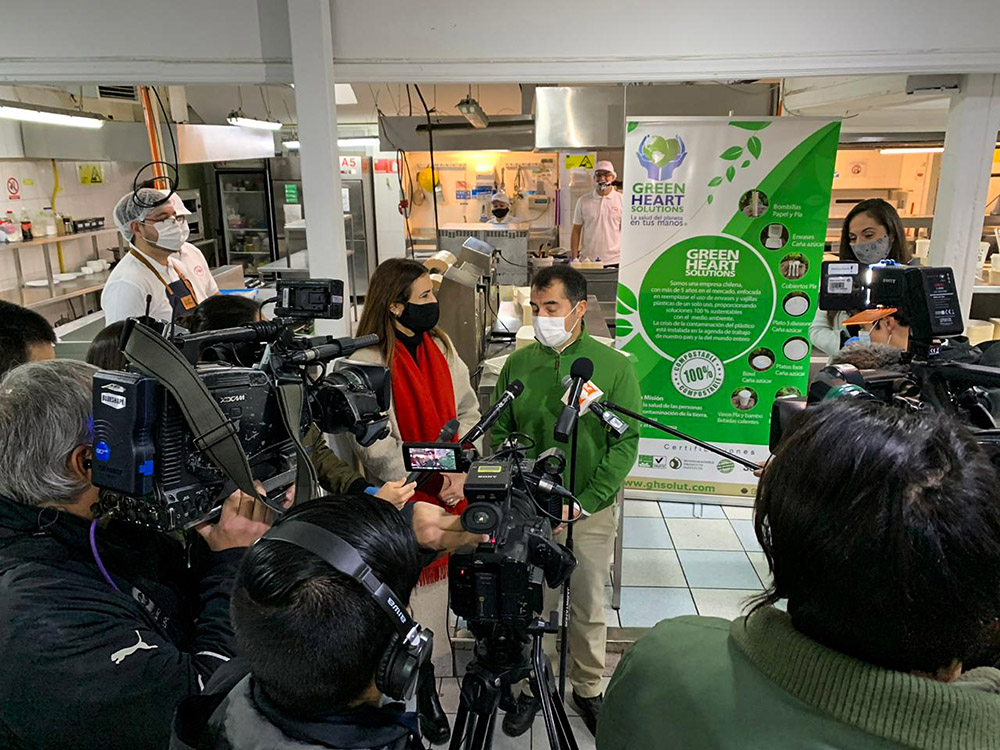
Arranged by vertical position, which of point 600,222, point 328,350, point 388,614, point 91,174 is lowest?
point 388,614

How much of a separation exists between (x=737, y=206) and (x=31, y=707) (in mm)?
3186

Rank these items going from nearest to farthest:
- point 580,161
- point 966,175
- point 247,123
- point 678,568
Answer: point 966,175 < point 678,568 < point 247,123 < point 580,161

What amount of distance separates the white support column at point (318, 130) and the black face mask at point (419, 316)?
52 centimetres

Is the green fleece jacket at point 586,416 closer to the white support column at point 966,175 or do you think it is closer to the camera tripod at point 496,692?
the camera tripod at point 496,692

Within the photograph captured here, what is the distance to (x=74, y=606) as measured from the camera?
1033 millimetres

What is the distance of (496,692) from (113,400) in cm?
97

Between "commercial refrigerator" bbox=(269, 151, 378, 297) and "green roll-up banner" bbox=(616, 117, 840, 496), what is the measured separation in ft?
16.1

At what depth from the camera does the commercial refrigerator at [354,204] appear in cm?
784

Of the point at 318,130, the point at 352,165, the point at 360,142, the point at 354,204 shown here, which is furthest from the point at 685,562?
the point at 360,142

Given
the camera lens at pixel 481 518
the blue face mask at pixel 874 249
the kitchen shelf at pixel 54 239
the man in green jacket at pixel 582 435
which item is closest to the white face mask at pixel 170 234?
the man in green jacket at pixel 582 435

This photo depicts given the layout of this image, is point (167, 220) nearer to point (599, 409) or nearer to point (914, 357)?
point (599, 409)

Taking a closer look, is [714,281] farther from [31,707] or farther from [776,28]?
[31,707]

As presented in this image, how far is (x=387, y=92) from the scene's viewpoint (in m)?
7.92

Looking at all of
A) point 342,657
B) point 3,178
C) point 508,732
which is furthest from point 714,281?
point 3,178
